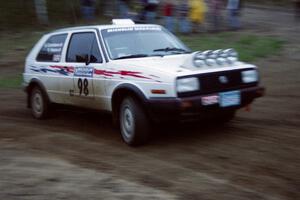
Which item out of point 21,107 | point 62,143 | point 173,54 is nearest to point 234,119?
point 173,54

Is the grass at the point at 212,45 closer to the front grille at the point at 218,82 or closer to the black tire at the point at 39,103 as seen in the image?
the black tire at the point at 39,103

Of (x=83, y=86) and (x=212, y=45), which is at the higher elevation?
(x=83, y=86)

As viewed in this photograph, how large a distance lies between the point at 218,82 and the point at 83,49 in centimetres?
246

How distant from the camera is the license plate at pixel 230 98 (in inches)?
286

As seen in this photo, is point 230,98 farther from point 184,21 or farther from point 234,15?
point 234,15

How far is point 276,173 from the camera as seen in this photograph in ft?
19.5

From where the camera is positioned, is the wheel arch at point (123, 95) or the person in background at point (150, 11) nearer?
the wheel arch at point (123, 95)

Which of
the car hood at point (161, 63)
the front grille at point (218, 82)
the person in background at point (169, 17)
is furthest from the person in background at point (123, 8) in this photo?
the front grille at point (218, 82)

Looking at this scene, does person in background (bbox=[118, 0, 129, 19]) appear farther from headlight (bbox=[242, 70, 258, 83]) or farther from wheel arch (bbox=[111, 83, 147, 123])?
headlight (bbox=[242, 70, 258, 83])

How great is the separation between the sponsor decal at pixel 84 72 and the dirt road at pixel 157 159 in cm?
93

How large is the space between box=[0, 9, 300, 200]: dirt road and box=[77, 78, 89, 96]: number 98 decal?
25.6 inches

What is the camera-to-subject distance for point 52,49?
961 centimetres

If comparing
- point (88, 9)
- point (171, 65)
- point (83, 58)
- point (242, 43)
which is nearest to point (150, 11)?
point (88, 9)

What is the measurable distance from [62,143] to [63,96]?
52.1 inches
